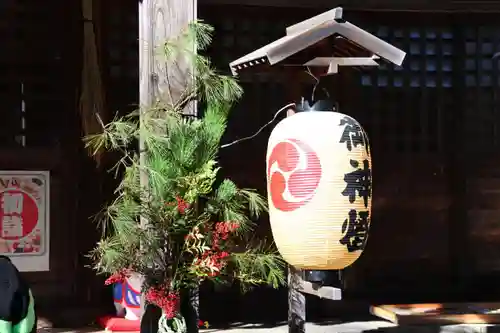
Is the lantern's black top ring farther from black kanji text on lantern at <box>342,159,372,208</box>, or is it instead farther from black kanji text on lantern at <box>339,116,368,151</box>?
black kanji text on lantern at <box>342,159,372,208</box>

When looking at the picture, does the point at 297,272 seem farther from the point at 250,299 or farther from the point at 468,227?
the point at 468,227

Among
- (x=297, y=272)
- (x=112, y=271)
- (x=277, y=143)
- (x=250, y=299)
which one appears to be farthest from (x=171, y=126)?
(x=250, y=299)

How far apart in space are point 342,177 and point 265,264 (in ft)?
2.83

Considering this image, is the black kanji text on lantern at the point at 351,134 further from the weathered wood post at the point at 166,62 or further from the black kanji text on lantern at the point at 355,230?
the weathered wood post at the point at 166,62

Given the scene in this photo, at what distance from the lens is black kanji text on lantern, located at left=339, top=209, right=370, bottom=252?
4.96 meters

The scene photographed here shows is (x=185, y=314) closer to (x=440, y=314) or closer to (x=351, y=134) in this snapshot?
(x=351, y=134)

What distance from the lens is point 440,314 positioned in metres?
7.52

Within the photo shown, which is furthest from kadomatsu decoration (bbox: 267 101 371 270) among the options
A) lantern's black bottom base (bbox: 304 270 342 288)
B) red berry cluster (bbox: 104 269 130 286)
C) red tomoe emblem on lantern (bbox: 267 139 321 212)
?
red berry cluster (bbox: 104 269 130 286)

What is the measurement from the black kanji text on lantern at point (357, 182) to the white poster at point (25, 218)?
3.96m

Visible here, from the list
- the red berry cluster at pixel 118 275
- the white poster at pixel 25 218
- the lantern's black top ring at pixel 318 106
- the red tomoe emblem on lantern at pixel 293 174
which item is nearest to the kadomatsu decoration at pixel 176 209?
the red berry cluster at pixel 118 275

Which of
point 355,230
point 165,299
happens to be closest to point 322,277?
point 355,230

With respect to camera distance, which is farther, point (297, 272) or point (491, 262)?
point (491, 262)

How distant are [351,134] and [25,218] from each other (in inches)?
162

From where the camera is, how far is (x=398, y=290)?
8.81 metres
